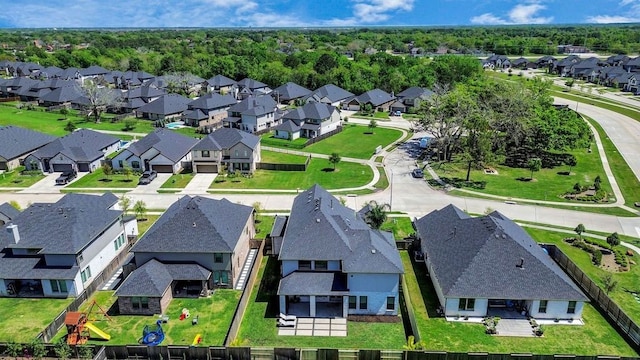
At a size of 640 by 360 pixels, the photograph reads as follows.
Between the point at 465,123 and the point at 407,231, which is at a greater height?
the point at 465,123

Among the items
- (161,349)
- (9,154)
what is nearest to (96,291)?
(161,349)

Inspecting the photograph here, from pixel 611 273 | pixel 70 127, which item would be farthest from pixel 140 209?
pixel 70 127

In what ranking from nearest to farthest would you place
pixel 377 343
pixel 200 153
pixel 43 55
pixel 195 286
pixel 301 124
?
1. pixel 377 343
2. pixel 195 286
3. pixel 200 153
4. pixel 301 124
5. pixel 43 55

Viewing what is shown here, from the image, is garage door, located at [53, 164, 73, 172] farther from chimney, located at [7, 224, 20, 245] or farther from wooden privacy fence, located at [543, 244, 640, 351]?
wooden privacy fence, located at [543, 244, 640, 351]

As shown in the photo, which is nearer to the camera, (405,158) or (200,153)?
(200,153)

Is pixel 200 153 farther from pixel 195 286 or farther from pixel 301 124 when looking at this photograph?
pixel 195 286

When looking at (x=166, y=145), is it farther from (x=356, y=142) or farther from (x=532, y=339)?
(x=532, y=339)

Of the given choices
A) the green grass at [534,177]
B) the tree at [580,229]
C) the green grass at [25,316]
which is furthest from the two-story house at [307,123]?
the green grass at [25,316]
